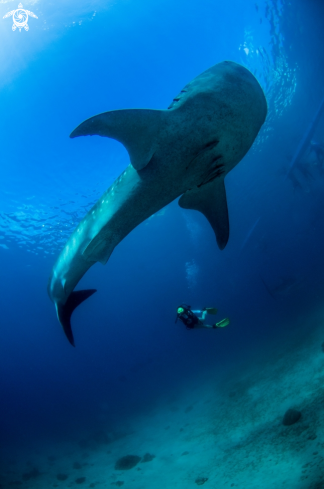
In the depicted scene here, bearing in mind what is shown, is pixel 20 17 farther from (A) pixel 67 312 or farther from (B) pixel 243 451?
(B) pixel 243 451

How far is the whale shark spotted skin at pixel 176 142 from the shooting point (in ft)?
10.6

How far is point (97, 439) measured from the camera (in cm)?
2497

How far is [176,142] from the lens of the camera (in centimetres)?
347

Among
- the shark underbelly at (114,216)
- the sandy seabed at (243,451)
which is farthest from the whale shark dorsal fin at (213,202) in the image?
the sandy seabed at (243,451)

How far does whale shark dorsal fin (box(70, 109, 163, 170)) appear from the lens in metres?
3.18

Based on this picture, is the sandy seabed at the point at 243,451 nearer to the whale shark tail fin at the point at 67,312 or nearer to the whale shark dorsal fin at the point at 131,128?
the whale shark tail fin at the point at 67,312

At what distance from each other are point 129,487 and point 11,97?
20163mm

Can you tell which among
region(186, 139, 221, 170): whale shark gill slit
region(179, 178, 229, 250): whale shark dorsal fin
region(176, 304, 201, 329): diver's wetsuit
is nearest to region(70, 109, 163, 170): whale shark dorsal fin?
region(186, 139, 221, 170): whale shark gill slit

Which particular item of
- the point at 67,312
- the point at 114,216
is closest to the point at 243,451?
the point at 67,312

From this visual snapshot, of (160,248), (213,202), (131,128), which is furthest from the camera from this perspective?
(160,248)

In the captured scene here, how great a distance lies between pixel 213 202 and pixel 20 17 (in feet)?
47.4

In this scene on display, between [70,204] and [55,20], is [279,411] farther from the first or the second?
[70,204]

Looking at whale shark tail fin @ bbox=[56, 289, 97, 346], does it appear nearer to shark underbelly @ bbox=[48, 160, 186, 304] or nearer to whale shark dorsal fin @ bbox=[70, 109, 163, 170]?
shark underbelly @ bbox=[48, 160, 186, 304]

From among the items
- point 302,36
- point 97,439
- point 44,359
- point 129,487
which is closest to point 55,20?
point 302,36
